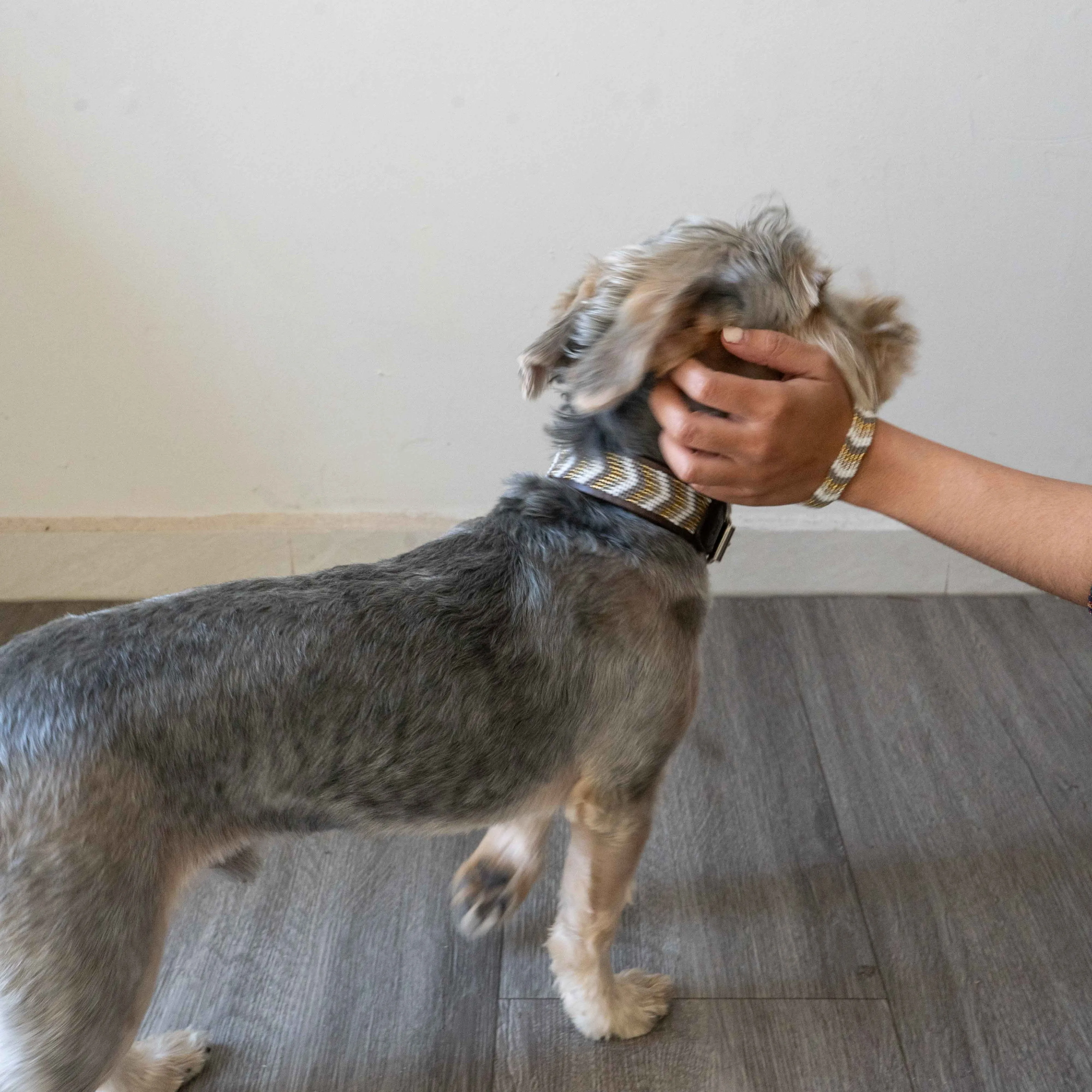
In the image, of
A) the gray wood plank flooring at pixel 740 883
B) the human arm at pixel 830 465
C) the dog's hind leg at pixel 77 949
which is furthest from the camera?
the gray wood plank flooring at pixel 740 883

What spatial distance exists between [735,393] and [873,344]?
24cm

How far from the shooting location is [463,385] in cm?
209

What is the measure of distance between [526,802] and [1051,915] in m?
0.97

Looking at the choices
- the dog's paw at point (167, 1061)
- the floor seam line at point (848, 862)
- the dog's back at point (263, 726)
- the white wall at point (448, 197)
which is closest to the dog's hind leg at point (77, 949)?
the dog's back at point (263, 726)

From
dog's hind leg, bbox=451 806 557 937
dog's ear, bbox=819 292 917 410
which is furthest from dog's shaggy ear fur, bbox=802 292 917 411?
dog's hind leg, bbox=451 806 557 937

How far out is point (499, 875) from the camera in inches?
57.7

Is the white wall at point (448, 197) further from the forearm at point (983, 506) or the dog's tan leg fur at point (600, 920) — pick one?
the dog's tan leg fur at point (600, 920)

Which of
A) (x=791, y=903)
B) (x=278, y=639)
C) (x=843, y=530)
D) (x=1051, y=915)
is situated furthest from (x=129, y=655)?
(x=843, y=530)

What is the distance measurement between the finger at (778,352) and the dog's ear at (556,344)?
0.57 feet

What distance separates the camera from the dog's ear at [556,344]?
1121mm

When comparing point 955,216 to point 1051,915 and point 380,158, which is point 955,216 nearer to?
point 380,158

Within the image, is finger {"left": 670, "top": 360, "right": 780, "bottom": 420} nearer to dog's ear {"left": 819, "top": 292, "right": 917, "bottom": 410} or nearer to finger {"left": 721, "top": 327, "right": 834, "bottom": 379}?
finger {"left": 721, "top": 327, "right": 834, "bottom": 379}

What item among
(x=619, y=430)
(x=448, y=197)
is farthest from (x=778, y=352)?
(x=448, y=197)

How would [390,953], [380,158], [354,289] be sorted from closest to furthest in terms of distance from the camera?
[390,953] → [380,158] → [354,289]
